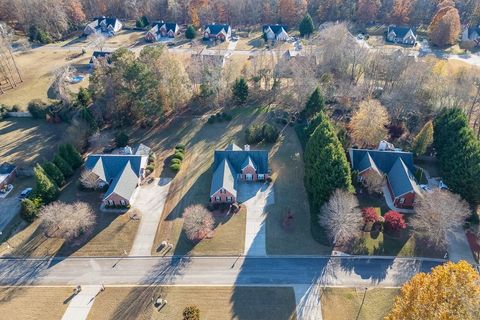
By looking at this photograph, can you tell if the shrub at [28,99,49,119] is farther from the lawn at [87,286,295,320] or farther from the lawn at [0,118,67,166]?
the lawn at [87,286,295,320]

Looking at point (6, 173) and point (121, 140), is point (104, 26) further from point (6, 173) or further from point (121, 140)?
point (6, 173)

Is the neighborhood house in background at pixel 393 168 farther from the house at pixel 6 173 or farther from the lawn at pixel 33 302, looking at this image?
the house at pixel 6 173

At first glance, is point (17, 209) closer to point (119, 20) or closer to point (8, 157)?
point (8, 157)

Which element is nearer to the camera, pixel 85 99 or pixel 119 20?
pixel 85 99

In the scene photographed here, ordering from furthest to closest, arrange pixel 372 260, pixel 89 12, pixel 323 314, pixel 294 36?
pixel 89 12, pixel 294 36, pixel 372 260, pixel 323 314

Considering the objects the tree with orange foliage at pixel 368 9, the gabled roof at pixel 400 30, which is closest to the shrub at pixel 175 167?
the gabled roof at pixel 400 30

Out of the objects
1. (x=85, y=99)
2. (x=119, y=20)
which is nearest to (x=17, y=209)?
(x=85, y=99)

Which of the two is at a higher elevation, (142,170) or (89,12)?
(89,12)

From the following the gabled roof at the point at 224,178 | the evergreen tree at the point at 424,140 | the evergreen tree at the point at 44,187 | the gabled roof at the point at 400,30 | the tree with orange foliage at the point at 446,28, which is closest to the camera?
the evergreen tree at the point at 44,187
